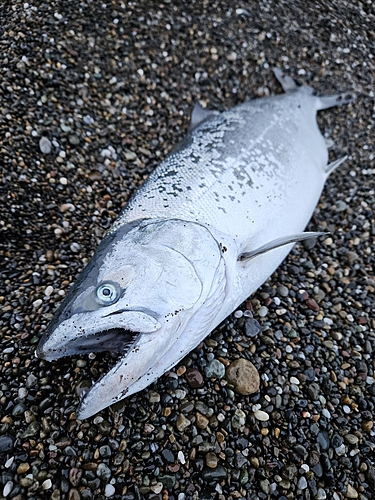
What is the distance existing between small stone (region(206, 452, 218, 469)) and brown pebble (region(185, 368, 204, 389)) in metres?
0.38

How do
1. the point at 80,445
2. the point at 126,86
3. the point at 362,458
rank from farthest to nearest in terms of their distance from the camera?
the point at 126,86
the point at 362,458
the point at 80,445

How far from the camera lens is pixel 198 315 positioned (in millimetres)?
2281

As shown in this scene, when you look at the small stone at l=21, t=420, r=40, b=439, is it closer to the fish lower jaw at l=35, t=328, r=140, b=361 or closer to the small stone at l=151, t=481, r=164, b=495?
the fish lower jaw at l=35, t=328, r=140, b=361

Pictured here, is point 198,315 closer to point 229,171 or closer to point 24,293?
point 229,171

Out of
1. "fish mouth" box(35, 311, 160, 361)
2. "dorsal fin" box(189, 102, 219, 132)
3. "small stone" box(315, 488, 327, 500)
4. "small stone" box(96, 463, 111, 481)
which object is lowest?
"small stone" box(315, 488, 327, 500)

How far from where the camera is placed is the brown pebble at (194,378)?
2.50 m

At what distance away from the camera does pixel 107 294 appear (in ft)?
6.68

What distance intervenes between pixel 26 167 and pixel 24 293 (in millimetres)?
1104

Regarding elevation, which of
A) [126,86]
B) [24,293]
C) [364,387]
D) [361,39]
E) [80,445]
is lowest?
[364,387]

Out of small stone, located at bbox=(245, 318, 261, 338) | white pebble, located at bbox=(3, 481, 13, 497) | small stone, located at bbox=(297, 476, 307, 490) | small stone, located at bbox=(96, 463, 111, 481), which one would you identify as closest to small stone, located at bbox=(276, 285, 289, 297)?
small stone, located at bbox=(245, 318, 261, 338)

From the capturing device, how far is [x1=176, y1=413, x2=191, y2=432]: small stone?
2.35 meters

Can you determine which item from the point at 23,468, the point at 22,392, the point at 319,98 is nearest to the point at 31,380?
the point at 22,392

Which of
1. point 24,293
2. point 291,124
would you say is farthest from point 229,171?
point 24,293

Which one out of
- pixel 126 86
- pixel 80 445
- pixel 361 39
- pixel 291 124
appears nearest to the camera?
pixel 80 445
